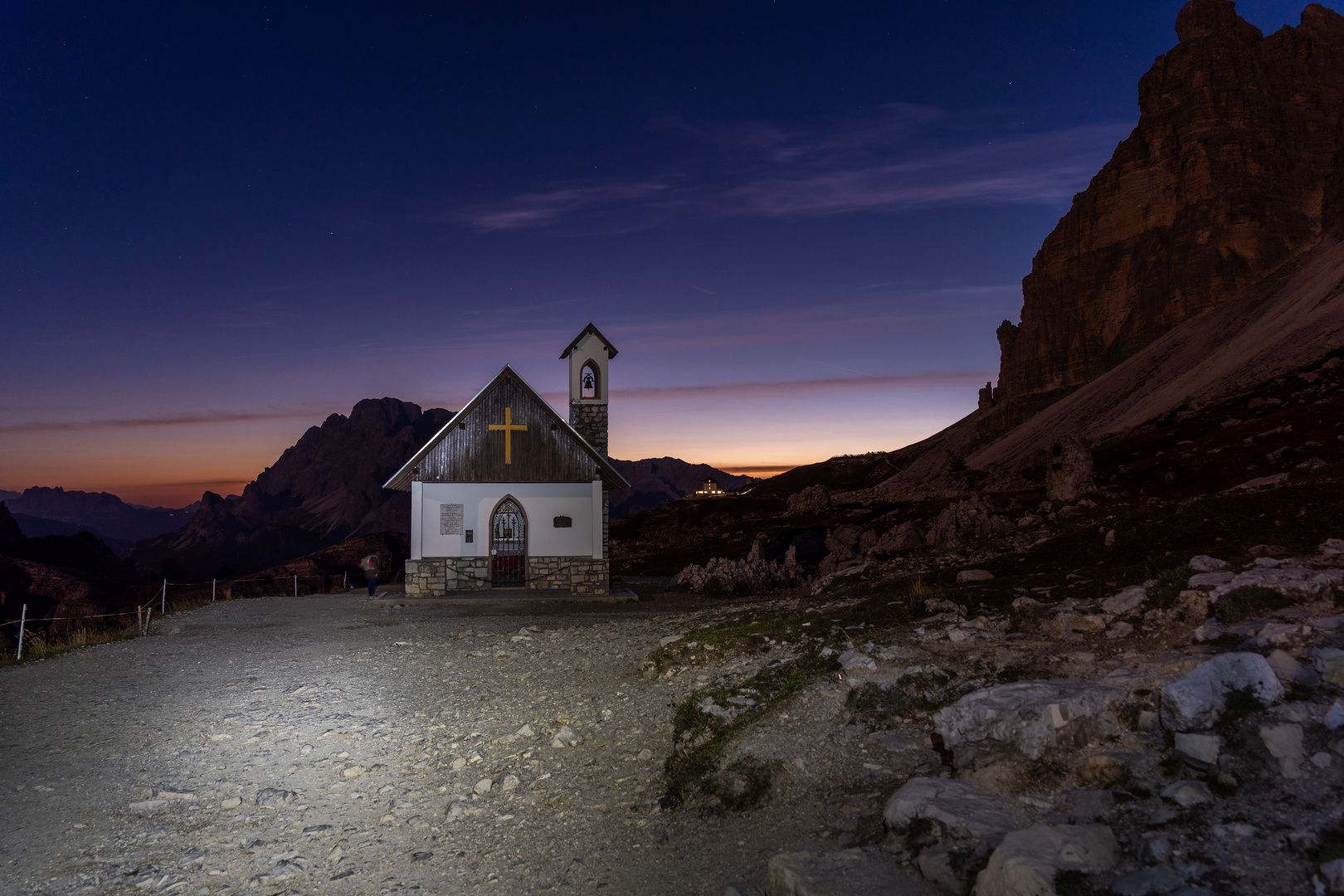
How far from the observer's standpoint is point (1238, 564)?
934 cm

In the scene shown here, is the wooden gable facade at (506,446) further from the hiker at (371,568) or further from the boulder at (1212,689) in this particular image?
the boulder at (1212,689)

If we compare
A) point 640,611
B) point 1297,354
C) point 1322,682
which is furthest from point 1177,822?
point 1297,354

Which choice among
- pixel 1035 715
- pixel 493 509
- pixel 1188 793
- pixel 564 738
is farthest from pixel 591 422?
pixel 1188 793

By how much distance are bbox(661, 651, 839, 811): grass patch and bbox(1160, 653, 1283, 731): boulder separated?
338cm

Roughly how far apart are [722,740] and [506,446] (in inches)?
716

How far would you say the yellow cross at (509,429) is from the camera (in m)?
25.0

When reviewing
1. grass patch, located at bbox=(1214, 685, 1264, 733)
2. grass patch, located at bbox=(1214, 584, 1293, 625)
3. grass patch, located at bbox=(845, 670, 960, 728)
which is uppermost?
grass patch, located at bbox=(1214, 584, 1293, 625)

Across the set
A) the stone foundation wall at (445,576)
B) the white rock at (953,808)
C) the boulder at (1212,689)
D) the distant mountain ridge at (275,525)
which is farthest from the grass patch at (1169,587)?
the distant mountain ridge at (275,525)

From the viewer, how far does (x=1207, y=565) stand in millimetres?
9320

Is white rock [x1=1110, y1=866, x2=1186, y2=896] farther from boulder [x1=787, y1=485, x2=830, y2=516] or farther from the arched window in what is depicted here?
boulder [x1=787, y1=485, x2=830, y2=516]

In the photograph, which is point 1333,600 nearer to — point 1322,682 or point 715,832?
point 1322,682

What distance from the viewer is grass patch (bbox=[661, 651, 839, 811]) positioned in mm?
7051

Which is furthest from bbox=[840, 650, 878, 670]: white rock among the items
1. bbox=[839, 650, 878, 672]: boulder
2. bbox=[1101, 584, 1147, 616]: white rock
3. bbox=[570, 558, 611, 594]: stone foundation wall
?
bbox=[570, 558, 611, 594]: stone foundation wall

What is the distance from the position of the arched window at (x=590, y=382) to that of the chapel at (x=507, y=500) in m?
3.39
